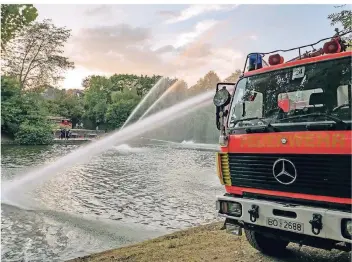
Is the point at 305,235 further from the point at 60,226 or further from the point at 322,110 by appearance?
the point at 60,226

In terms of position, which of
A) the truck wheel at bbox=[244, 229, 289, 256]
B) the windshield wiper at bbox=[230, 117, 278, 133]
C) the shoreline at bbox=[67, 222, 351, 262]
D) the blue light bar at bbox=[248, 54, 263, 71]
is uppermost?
the blue light bar at bbox=[248, 54, 263, 71]

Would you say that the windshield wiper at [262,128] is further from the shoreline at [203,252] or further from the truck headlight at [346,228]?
the shoreline at [203,252]

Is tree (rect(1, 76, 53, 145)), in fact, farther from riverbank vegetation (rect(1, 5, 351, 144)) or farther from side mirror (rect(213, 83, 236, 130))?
side mirror (rect(213, 83, 236, 130))

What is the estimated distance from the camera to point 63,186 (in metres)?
14.6

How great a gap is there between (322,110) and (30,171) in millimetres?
17866

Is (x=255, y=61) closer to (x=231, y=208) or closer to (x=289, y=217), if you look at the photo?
(x=231, y=208)

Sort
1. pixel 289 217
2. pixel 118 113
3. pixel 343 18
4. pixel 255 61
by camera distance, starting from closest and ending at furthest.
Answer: pixel 289 217 < pixel 255 61 < pixel 343 18 < pixel 118 113

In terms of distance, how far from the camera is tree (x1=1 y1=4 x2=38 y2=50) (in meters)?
3.61

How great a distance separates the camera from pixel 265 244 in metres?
5.78


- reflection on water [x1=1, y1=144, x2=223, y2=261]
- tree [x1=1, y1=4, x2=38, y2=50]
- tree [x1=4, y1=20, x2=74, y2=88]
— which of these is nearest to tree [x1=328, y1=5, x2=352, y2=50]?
reflection on water [x1=1, y1=144, x2=223, y2=261]

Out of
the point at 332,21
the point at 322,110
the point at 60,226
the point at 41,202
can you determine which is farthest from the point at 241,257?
the point at 332,21

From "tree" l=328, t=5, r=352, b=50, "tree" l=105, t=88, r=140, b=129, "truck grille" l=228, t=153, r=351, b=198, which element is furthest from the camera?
"tree" l=105, t=88, r=140, b=129

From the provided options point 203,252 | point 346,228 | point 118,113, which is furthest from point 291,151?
point 118,113

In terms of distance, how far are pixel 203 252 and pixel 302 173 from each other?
2570 millimetres
